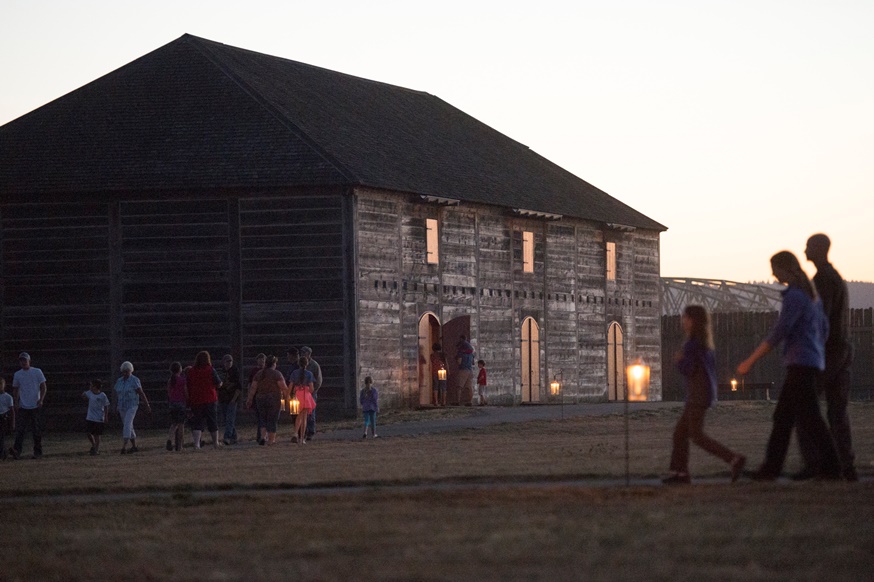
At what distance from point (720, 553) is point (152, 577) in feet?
11.3

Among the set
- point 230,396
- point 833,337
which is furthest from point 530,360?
point 833,337

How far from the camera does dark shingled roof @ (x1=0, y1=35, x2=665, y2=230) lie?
37.6 meters

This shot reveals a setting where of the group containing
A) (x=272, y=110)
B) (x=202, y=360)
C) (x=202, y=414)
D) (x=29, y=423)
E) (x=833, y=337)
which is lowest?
(x=29, y=423)

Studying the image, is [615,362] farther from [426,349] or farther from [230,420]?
[230,420]

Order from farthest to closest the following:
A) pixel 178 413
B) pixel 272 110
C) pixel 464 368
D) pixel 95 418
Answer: pixel 464 368, pixel 272 110, pixel 95 418, pixel 178 413

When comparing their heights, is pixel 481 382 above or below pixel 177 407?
above

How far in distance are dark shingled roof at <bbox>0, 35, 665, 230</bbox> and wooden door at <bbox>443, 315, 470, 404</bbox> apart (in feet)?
10.5

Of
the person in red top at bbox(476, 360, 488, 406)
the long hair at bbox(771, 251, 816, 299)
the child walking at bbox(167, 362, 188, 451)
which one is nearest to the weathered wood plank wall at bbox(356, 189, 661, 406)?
the person in red top at bbox(476, 360, 488, 406)

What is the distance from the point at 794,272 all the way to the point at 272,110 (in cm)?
2693

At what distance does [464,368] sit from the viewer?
40.4 meters

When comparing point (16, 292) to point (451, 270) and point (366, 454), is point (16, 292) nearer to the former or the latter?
point (451, 270)

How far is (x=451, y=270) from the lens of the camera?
41.1m

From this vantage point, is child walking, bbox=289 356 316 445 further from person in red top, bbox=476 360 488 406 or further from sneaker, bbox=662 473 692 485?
sneaker, bbox=662 473 692 485

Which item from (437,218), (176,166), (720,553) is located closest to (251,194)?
(176,166)
